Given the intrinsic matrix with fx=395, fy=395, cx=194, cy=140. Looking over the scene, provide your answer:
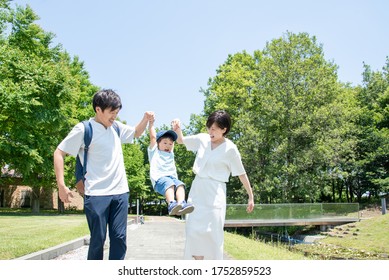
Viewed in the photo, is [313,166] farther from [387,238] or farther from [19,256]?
[19,256]

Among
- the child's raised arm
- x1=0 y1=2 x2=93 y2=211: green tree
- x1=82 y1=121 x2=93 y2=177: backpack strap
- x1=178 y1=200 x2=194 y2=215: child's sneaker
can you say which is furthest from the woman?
x1=0 y1=2 x2=93 y2=211: green tree

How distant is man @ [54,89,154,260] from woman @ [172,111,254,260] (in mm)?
701

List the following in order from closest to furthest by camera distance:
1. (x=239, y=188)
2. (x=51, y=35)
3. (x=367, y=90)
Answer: (x=51, y=35), (x=239, y=188), (x=367, y=90)

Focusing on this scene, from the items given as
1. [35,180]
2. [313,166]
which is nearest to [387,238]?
[313,166]

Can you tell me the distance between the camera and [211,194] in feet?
12.9

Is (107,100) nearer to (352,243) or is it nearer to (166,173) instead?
(166,173)

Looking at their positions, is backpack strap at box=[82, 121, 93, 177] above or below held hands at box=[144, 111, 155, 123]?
below

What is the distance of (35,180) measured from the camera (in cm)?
3131

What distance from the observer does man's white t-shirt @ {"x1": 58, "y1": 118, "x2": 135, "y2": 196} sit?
361 centimetres

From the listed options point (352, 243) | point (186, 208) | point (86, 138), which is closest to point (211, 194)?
point (186, 208)

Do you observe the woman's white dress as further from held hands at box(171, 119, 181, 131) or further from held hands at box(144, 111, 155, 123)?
held hands at box(144, 111, 155, 123)

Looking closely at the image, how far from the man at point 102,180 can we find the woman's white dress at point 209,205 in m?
0.69
